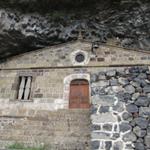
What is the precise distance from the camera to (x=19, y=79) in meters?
12.6

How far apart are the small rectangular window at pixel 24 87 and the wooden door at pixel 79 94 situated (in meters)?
1.96

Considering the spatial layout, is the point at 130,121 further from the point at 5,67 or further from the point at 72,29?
the point at 5,67

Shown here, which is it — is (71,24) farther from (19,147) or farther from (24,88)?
(19,147)

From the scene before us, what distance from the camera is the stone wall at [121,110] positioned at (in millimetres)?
5641

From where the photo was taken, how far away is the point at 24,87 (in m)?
12.3

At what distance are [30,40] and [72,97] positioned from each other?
3438mm

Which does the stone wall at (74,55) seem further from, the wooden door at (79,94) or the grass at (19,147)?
the grass at (19,147)

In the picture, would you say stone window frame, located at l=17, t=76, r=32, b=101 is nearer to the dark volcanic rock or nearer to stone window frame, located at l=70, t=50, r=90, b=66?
the dark volcanic rock

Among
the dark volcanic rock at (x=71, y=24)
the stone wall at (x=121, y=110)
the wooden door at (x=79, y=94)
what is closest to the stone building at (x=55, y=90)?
A: the wooden door at (x=79, y=94)

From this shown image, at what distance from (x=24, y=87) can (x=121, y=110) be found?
7130mm

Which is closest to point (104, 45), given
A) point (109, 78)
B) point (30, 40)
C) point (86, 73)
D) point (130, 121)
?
point (86, 73)

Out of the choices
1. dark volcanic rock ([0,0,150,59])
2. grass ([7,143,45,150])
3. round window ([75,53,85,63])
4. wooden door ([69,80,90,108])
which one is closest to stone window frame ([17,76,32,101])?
dark volcanic rock ([0,0,150,59])

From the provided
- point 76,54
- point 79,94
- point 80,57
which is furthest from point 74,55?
point 79,94

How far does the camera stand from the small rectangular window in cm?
1206
